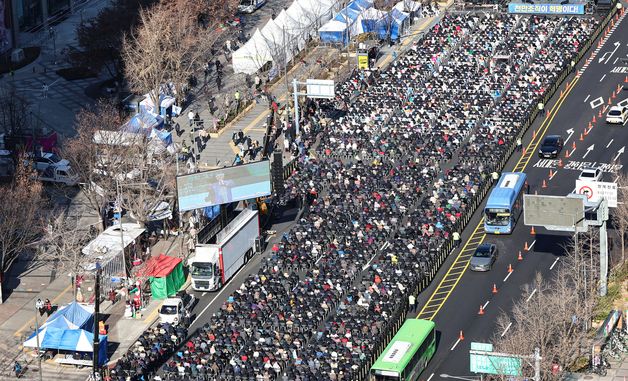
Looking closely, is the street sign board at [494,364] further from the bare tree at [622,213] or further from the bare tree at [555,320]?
the bare tree at [622,213]

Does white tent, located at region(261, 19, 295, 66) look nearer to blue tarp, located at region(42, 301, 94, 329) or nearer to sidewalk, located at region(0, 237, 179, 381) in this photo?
sidewalk, located at region(0, 237, 179, 381)

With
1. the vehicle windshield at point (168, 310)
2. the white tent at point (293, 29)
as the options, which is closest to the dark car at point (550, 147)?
the white tent at point (293, 29)

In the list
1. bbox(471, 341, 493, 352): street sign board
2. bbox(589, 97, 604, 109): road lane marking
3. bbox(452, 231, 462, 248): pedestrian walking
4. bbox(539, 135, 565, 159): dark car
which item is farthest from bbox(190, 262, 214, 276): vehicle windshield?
bbox(589, 97, 604, 109): road lane marking

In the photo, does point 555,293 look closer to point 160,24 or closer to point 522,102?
point 522,102

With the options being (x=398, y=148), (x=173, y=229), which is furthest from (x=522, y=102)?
(x=173, y=229)

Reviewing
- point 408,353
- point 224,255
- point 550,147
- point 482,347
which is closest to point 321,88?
point 550,147

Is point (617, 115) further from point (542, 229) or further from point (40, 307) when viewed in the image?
point (40, 307)
